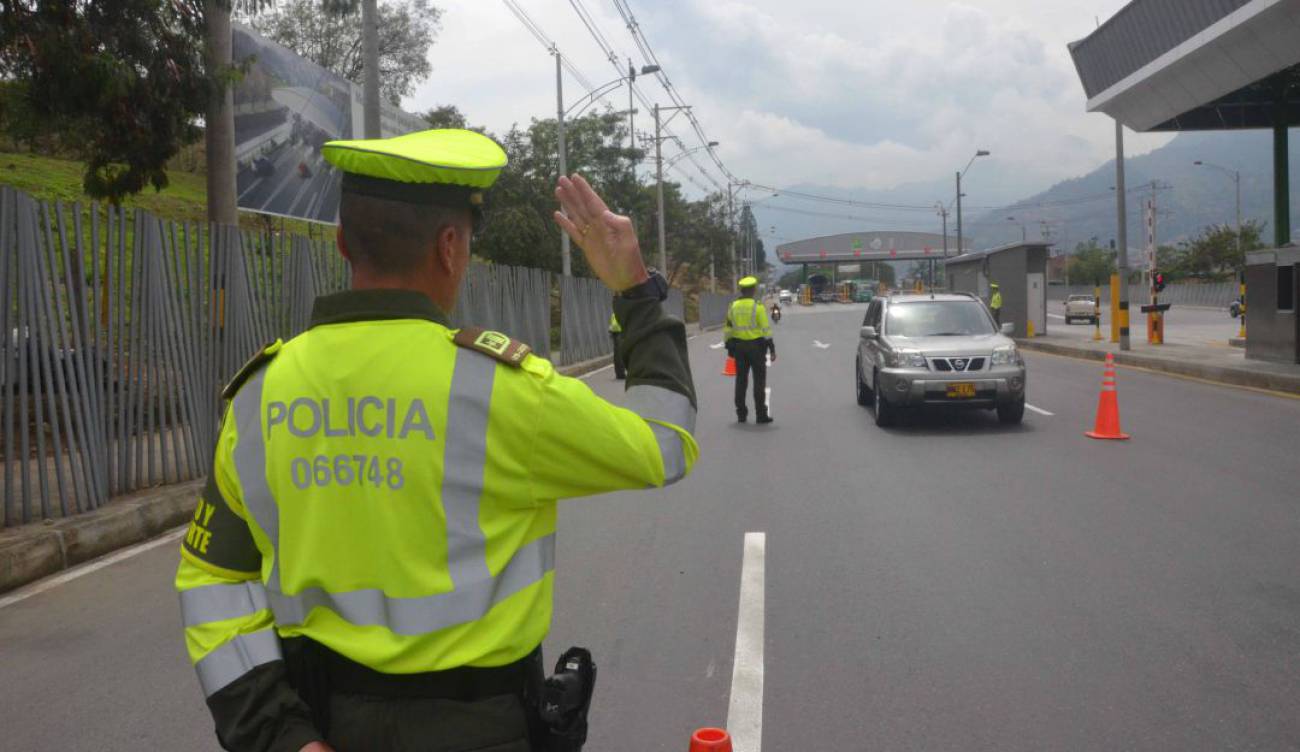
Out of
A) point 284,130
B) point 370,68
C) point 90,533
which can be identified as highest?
point 284,130

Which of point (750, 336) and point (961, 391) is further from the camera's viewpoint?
point (750, 336)

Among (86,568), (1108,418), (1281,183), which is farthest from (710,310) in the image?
(86,568)

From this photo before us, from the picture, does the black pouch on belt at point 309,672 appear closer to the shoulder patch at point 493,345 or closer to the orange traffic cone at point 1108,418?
the shoulder patch at point 493,345

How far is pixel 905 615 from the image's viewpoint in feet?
19.1

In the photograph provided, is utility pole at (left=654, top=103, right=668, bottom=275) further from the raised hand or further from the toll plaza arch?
the toll plaza arch

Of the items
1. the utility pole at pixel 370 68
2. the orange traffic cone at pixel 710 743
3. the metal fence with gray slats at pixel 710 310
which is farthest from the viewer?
the metal fence with gray slats at pixel 710 310

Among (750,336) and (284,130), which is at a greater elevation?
(284,130)

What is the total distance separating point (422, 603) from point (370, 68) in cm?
1450

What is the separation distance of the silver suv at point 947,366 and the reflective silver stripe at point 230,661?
11.6 meters

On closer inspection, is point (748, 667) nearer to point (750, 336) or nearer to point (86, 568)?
point (86, 568)

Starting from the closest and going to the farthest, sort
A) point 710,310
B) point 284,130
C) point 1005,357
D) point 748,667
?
point 748,667 < point 1005,357 < point 284,130 < point 710,310

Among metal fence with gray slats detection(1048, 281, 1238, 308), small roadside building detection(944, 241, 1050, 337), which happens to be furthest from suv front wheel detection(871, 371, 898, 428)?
metal fence with gray slats detection(1048, 281, 1238, 308)

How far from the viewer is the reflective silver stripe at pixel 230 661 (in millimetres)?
1859

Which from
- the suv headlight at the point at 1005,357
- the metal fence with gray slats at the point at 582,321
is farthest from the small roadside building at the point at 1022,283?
the suv headlight at the point at 1005,357
